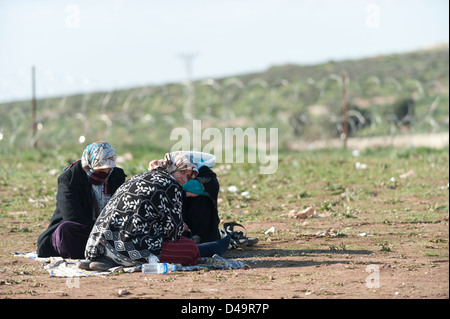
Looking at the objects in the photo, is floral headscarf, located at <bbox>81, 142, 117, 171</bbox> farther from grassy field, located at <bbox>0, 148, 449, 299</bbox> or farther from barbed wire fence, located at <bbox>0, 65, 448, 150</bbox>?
barbed wire fence, located at <bbox>0, 65, 448, 150</bbox>

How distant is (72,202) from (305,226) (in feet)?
10.6

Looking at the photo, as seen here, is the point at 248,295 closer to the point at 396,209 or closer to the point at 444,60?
the point at 396,209

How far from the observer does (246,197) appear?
35.3 ft

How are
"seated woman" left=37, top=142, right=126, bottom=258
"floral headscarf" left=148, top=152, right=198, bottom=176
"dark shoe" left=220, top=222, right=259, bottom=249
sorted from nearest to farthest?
"floral headscarf" left=148, top=152, right=198, bottom=176
"seated woman" left=37, top=142, right=126, bottom=258
"dark shoe" left=220, top=222, right=259, bottom=249

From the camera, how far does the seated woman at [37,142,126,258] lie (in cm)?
636

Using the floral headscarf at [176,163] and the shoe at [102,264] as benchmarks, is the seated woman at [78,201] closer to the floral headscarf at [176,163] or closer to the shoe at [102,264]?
the shoe at [102,264]

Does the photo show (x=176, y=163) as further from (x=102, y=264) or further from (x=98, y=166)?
(x=102, y=264)

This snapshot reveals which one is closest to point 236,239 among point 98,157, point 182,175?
point 182,175

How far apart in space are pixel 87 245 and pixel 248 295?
1.69 m

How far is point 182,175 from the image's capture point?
6.27 m

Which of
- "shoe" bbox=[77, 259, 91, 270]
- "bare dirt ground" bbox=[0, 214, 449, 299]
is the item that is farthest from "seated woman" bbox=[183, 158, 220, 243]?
"shoe" bbox=[77, 259, 91, 270]

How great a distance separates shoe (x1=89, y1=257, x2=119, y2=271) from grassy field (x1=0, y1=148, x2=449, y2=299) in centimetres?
25

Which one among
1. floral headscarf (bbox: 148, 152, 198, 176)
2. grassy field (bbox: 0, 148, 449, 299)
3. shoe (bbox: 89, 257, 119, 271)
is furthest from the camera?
floral headscarf (bbox: 148, 152, 198, 176)
